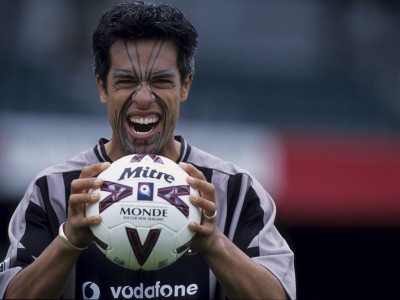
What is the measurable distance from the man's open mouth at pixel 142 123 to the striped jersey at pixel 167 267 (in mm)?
237

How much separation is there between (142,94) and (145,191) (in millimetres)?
652

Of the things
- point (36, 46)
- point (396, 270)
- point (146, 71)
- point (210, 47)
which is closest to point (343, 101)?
point (210, 47)

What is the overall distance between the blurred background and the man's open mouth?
6.40 metres

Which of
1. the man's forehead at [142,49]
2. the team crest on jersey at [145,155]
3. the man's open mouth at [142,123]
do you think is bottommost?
the team crest on jersey at [145,155]

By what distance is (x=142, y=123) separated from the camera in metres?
4.10

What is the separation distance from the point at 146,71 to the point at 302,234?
7349mm

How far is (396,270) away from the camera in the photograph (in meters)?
11.4

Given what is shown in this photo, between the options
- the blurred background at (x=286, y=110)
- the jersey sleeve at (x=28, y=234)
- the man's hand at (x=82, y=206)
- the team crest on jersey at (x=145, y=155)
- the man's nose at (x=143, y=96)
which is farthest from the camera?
the blurred background at (x=286, y=110)

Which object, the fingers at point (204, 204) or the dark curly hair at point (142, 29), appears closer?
the fingers at point (204, 204)

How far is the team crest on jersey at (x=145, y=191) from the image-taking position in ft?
11.6

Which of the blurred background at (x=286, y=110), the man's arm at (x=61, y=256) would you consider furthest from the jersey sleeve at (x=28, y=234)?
the blurred background at (x=286, y=110)

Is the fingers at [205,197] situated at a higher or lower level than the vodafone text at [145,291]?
higher

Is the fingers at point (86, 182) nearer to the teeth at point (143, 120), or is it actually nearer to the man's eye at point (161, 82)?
the teeth at point (143, 120)

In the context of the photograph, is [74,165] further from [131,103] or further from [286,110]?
[286,110]
